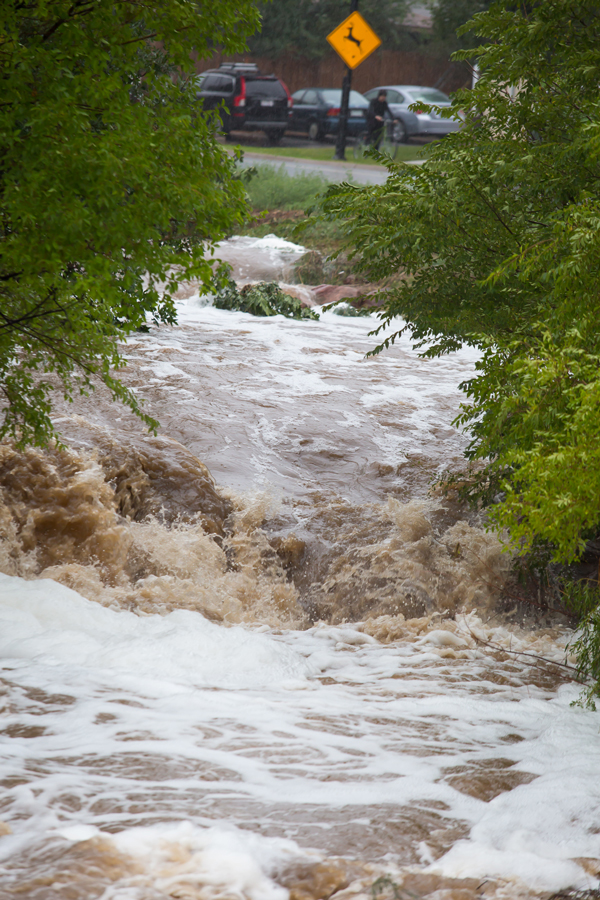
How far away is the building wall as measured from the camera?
36.6m

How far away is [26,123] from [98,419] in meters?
4.93

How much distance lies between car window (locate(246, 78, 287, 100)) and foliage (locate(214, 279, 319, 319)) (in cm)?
1466

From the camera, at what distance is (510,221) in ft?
19.0

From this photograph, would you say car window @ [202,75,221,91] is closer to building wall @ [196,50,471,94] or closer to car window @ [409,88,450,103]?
car window @ [409,88,450,103]

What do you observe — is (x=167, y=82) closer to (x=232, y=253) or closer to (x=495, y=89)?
(x=495, y=89)

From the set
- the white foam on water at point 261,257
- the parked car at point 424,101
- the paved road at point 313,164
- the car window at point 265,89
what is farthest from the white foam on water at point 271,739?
the car window at point 265,89

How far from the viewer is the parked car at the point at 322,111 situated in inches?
1140

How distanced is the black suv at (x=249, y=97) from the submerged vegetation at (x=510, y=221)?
71.1 feet

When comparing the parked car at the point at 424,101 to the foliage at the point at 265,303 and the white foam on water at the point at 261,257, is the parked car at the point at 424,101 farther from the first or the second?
the foliage at the point at 265,303

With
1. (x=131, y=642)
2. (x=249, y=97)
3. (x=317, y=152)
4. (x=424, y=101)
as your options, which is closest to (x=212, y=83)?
(x=249, y=97)

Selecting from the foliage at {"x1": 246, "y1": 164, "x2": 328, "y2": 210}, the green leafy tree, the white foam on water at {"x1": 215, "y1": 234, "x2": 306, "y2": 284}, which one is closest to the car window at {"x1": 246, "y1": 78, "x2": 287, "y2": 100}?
the foliage at {"x1": 246, "y1": 164, "x2": 328, "y2": 210}

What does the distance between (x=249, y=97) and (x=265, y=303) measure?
1524 cm

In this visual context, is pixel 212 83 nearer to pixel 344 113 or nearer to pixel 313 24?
pixel 344 113

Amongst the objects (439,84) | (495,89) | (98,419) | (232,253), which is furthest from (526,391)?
(439,84)
